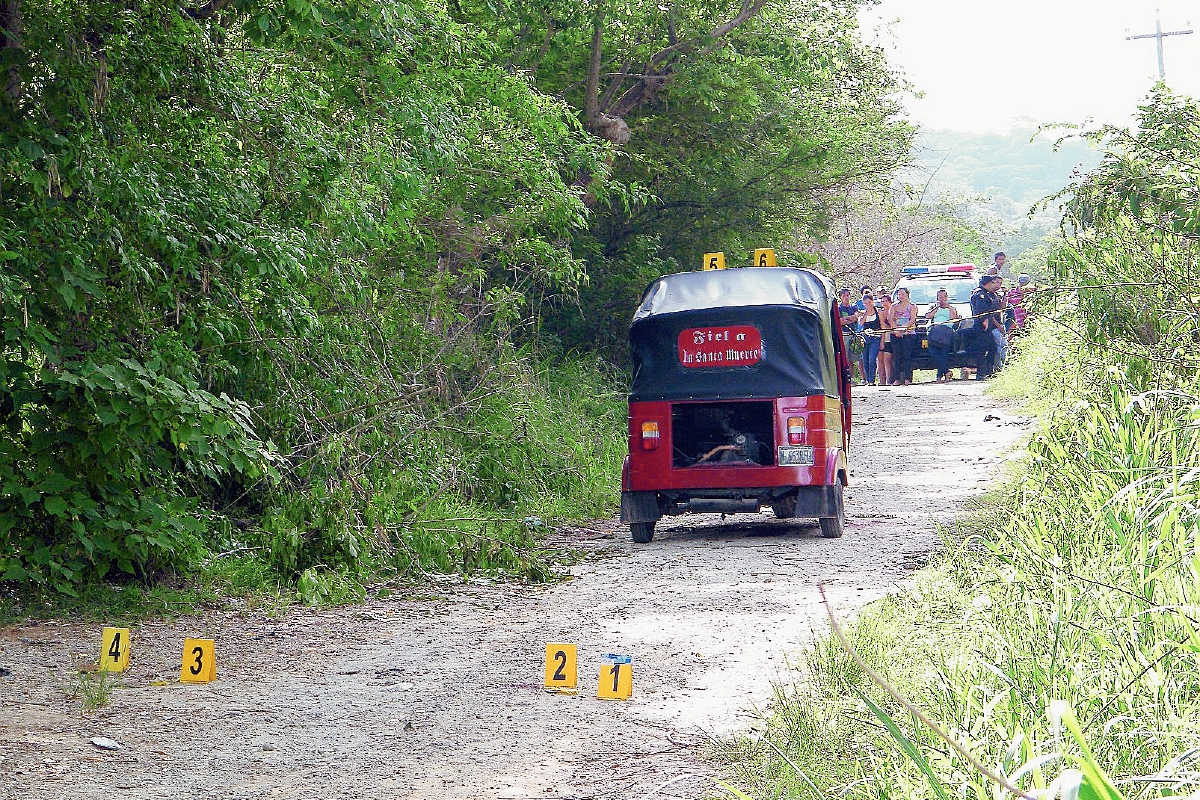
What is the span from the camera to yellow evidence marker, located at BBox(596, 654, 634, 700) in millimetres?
6840

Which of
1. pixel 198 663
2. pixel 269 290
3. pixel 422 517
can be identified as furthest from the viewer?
pixel 422 517

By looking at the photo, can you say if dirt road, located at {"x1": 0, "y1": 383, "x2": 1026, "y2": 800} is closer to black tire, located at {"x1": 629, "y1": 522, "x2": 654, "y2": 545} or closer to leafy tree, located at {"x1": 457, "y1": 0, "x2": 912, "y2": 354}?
black tire, located at {"x1": 629, "y1": 522, "x2": 654, "y2": 545}

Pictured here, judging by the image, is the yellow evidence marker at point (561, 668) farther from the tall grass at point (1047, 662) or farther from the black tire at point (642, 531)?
the black tire at point (642, 531)

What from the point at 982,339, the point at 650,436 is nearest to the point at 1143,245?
the point at 650,436

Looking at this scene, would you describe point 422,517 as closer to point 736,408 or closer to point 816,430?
point 736,408

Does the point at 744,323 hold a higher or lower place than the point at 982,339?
lower

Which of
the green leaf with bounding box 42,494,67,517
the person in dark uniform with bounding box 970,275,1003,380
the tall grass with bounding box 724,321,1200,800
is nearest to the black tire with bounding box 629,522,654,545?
the tall grass with bounding box 724,321,1200,800

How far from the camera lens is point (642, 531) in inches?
498

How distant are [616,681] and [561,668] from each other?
0.36 m

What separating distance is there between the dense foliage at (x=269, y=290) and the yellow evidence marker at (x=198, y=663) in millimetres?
1418

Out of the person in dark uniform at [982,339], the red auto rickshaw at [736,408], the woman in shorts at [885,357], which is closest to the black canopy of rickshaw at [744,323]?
the red auto rickshaw at [736,408]

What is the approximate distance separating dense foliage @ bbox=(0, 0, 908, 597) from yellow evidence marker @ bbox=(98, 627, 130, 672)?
1.28 meters

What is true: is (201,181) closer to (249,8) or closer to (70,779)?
(249,8)

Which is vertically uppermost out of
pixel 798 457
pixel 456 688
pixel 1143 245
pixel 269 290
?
pixel 1143 245
